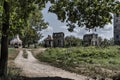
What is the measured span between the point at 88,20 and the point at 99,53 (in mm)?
28222

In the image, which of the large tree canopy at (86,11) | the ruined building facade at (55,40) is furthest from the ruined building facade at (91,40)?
the large tree canopy at (86,11)

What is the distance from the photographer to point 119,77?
22109 millimetres

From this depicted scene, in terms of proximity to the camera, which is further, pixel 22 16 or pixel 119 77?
pixel 119 77

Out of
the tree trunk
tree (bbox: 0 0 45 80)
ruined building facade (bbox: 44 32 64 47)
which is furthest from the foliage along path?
ruined building facade (bbox: 44 32 64 47)

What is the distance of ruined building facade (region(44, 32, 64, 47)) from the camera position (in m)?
108

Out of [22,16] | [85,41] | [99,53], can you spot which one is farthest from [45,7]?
[85,41]

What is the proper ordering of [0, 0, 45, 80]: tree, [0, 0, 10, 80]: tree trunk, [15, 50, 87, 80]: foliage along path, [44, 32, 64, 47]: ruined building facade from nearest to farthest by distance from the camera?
1. [0, 0, 10, 80]: tree trunk
2. [0, 0, 45, 80]: tree
3. [15, 50, 87, 80]: foliage along path
4. [44, 32, 64, 47]: ruined building facade

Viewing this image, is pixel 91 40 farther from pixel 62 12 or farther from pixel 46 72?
pixel 62 12

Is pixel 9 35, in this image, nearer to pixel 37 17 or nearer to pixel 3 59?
pixel 3 59

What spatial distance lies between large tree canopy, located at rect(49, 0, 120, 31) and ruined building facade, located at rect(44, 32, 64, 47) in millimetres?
84931

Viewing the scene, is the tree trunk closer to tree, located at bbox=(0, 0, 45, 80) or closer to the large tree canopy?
tree, located at bbox=(0, 0, 45, 80)

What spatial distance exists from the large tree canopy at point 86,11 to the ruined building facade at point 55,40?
84931 millimetres

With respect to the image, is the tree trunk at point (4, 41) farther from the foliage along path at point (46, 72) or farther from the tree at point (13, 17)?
the foliage along path at point (46, 72)

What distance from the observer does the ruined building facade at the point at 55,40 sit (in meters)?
108
